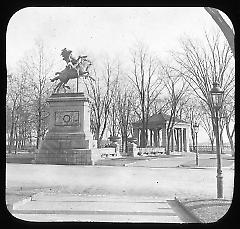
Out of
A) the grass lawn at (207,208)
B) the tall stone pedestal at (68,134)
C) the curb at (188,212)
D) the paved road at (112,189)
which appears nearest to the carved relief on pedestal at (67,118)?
the tall stone pedestal at (68,134)

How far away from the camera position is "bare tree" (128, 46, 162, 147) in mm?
3150

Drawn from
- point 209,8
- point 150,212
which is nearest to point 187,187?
point 150,212

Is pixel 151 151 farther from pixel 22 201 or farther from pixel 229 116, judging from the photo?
pixel 22 201

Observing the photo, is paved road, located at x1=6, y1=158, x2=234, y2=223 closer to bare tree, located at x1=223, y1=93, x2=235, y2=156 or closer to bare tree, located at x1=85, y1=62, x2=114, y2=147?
bare tree, located at x1=223, y1=93, x2=235, y2=156

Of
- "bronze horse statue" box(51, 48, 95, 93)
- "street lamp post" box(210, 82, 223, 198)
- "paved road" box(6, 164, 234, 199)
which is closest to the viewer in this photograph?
"street lamp post" box(210, 82, 223, 198)

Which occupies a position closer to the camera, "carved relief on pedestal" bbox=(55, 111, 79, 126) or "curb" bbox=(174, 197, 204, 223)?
"curb" bbox=(174, 197, 204, 223)

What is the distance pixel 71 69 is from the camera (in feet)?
11.3

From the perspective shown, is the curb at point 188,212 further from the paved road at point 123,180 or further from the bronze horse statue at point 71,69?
the bronze horse statue at point 71,69

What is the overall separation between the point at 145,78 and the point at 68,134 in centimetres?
224

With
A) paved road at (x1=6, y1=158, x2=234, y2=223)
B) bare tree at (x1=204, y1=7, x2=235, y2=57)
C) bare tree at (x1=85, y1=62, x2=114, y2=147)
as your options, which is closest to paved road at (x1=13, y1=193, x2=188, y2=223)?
paved road at (x1=6, y1=158, x2=234, y2=223)

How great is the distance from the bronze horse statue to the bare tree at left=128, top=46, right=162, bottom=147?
506 mm

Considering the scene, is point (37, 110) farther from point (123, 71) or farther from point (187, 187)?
point (187, 187)

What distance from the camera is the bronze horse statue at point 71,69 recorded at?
3.21 metres

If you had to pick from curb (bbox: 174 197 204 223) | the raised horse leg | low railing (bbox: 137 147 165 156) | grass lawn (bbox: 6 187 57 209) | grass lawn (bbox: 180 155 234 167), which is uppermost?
the raised horse leg
